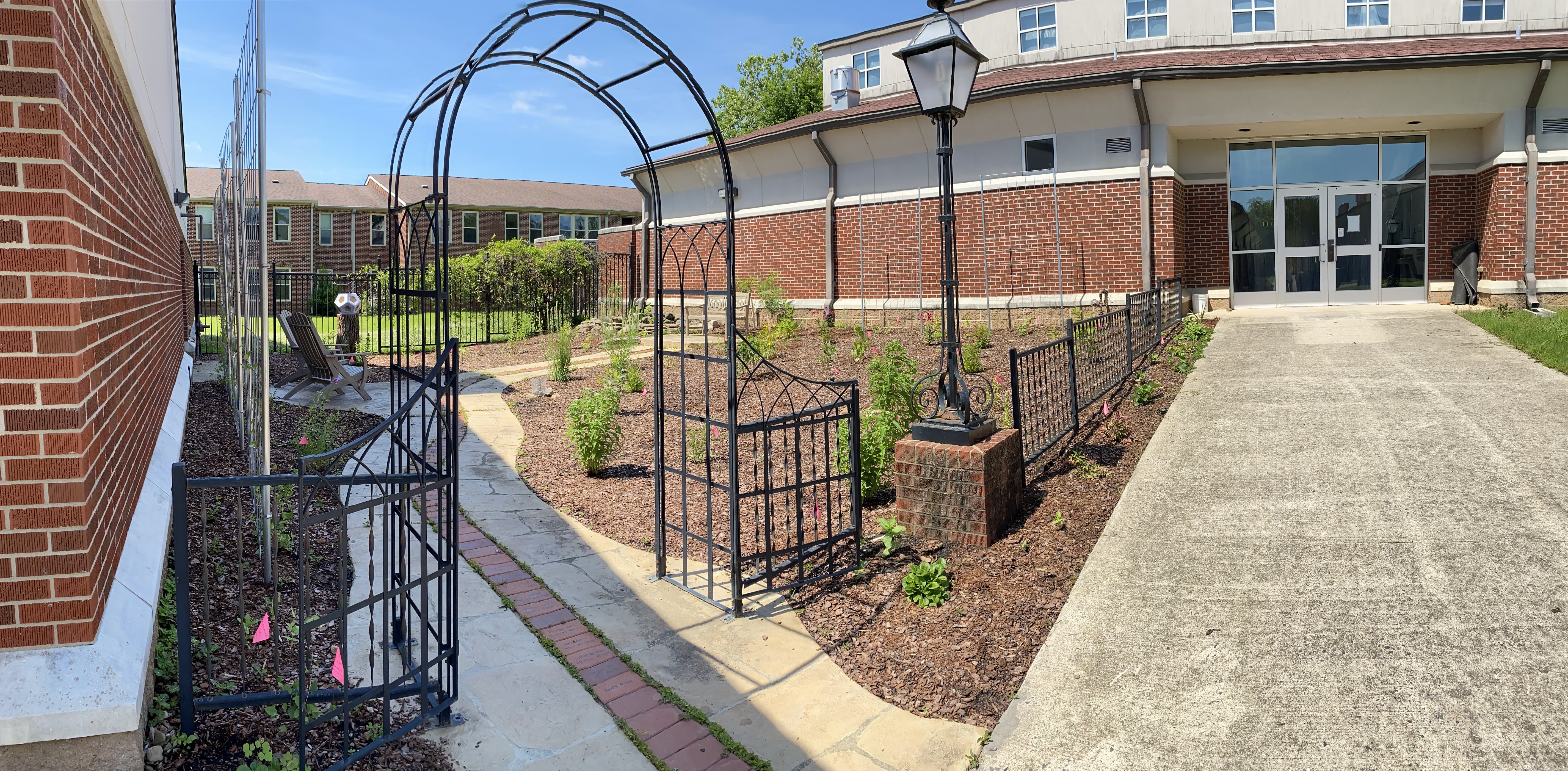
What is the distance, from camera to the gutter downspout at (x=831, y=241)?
19.4 meters

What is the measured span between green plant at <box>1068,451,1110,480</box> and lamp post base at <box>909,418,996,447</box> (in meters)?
1.22

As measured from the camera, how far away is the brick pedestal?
5.89 m

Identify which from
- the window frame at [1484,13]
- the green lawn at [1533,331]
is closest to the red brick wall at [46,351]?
the green lawn at [1533,331]

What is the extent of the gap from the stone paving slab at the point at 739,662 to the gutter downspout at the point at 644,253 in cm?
1683

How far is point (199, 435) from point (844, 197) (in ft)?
44.2

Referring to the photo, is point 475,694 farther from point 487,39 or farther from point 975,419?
point 975,419

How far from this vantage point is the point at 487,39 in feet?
14.5

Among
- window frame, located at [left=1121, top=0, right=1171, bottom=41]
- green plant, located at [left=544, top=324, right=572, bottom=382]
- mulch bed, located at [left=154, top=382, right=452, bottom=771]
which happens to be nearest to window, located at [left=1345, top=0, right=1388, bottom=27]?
window frame, located at [left=1121, top=0, right=1171, bottom=41]

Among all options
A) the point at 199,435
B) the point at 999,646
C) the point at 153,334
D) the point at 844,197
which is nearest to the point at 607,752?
the point at 999,646

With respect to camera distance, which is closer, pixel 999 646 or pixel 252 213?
pixel 999 646

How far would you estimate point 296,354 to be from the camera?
A: 1370cm

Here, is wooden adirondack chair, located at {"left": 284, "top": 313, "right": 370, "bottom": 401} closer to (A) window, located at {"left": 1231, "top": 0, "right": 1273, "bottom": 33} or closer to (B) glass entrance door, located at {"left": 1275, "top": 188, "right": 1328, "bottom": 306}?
(B) glass entrance door, located at {"left": 1275, "top": 188, "right": 1328, "bottom": 306}

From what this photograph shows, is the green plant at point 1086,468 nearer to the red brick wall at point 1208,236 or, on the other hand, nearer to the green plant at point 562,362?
the green plant at point 562,362

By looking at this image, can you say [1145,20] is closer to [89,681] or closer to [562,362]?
[562,362]
